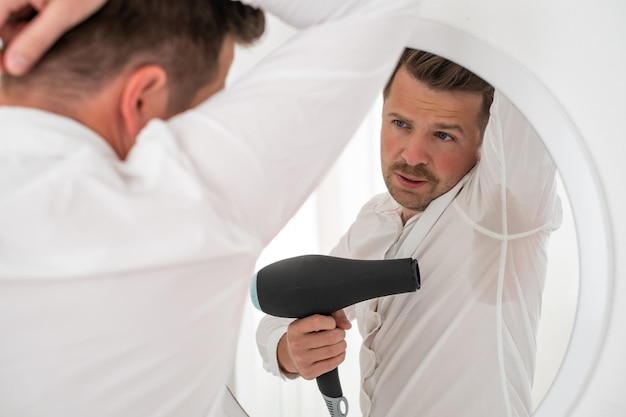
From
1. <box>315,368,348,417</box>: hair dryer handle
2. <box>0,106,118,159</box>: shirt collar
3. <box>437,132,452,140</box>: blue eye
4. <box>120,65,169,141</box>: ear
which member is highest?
<box>437,132,452,140</box>: blue eye

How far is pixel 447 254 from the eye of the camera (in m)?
0.91

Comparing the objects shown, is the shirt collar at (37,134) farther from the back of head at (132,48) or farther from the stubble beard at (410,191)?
the stubble beard at (410,191)

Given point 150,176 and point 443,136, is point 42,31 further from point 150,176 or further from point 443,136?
point 443,136

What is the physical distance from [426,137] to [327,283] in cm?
24

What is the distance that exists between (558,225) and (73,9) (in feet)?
2.31

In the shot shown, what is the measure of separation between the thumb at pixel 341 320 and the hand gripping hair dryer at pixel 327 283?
0.02 meters

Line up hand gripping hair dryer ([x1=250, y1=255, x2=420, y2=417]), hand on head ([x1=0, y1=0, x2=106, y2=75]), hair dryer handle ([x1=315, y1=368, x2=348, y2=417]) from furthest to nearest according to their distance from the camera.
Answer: hair dryer handle ([x1=315, y1=368, x2=348, y2=417]) < hand gripping hair dryer ([x1=250, y1=255, x2=420, y2=417]) < hand on head ([x1=0, y1=0, x2=106, y2=75])

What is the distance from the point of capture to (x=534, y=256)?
0.92 metres

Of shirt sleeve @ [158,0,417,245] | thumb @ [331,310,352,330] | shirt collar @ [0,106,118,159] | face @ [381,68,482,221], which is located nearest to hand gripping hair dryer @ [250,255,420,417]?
thumb @ [331,310,352,330]

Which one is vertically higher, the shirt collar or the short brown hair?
the short brown hair

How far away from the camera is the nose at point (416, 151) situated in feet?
2.83

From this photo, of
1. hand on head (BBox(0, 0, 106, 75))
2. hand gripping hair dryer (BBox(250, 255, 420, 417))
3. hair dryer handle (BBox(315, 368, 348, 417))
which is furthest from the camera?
hair dryer handle (BBox(315, 368, 348, 417))

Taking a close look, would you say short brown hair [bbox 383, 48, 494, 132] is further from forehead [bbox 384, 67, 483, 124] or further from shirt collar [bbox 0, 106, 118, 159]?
shirt collar [bbox 0, 106, 118, 159]

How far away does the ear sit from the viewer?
1.85 feet
